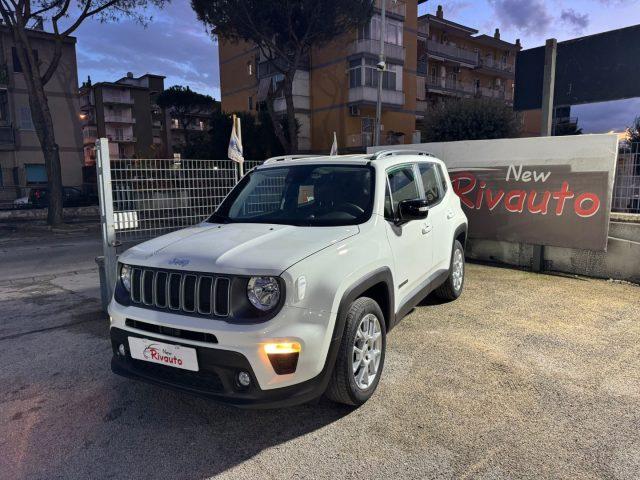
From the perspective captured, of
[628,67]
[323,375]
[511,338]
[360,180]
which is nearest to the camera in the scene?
[323,375]

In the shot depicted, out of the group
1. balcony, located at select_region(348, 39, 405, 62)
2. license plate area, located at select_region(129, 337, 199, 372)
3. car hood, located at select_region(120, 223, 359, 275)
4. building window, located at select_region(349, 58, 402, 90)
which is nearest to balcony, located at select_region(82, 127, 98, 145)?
building window, located at select_region(349, 58, 402, 90)

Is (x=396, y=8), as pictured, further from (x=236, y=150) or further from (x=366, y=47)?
(x=236, y=150)

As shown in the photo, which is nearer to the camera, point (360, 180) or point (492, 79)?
point (360, 180)

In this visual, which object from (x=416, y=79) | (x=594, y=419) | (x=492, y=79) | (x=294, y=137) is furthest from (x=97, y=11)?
(x=492, y=79)

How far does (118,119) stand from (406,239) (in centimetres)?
6225

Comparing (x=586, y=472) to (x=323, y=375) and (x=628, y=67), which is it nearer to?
(x=323, y=375)

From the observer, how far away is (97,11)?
57.2 feet

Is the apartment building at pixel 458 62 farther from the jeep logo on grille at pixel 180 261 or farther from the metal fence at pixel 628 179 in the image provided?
the jeep logo on grille at pixel 180 261

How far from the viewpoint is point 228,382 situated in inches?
102

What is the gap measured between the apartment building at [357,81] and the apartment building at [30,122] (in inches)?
468

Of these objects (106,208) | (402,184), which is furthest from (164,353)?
(106,208)

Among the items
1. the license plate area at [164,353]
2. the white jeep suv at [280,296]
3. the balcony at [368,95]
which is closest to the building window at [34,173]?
the balcony at [368,95]

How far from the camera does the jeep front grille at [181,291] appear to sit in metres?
2.64

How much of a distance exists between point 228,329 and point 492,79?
171ft
